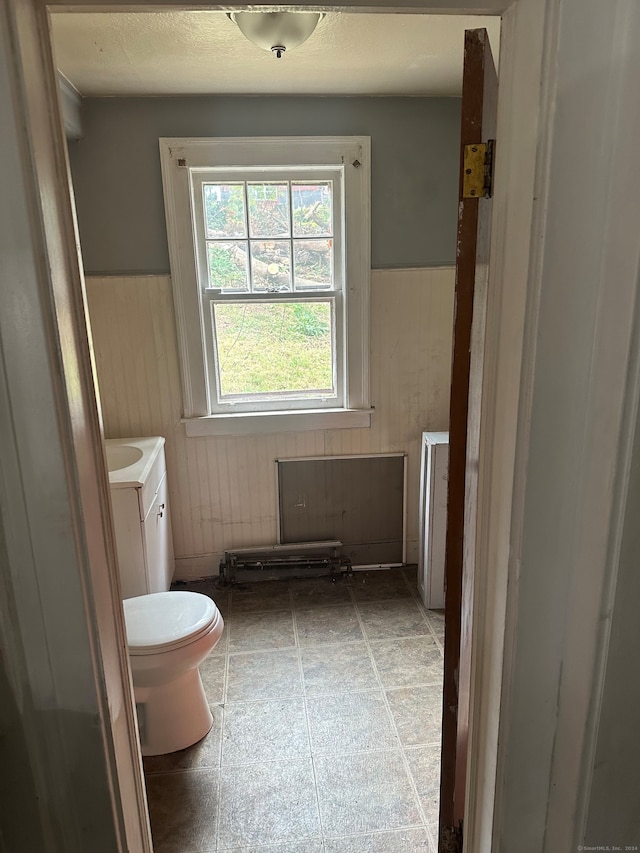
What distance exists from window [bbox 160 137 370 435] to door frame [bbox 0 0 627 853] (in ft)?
6.36

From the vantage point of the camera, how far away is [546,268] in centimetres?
86

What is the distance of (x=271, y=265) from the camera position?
2885 mm

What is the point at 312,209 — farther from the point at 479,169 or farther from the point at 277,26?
the point at 479,169

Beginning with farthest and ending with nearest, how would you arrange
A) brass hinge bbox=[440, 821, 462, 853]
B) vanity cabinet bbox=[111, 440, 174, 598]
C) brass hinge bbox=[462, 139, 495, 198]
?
1. vanity cabinet bbox=[111, 440, 174, 598]
2. brass hinge bbox=[440, 821, 462, 853]
3. brass hinge bbox=[462, 139, 495, 198]

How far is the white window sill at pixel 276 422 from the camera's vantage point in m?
2.97

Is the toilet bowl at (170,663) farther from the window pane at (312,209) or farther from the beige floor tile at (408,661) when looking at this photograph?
the window pane at (312,209)

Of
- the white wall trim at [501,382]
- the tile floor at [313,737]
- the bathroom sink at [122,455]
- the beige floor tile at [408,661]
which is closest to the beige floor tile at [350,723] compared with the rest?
the tile floor at [313,737]

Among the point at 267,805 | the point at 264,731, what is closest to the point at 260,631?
the point at 264,731

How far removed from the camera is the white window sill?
2973 millimetres

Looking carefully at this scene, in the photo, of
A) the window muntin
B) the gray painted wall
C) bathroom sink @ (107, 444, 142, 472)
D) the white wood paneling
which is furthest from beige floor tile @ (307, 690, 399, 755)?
the gray painted wall

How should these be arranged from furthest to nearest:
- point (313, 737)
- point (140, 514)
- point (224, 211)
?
point (224, 211) < point (140, 514) < point (313, 737)

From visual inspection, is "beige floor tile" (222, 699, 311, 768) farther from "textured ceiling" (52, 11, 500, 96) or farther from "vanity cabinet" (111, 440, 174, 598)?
"textured ceiling" (52, 11, 500, 96)

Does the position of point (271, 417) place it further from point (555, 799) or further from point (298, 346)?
point (555, 799)

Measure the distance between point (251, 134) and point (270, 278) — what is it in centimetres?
65
